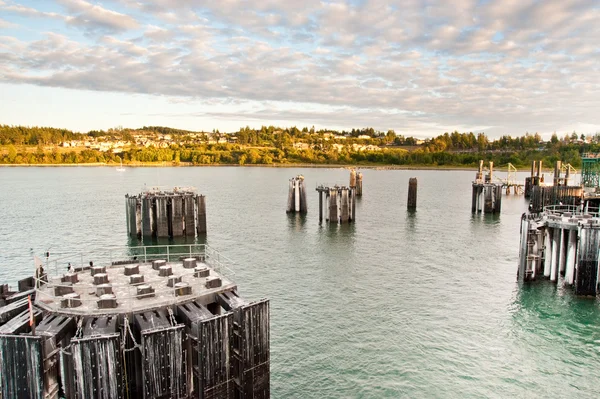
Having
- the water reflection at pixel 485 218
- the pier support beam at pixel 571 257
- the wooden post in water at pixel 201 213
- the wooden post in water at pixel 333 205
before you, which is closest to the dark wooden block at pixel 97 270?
the pier support beam at pixel 571 257

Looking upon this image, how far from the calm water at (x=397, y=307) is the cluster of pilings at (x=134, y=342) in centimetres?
576

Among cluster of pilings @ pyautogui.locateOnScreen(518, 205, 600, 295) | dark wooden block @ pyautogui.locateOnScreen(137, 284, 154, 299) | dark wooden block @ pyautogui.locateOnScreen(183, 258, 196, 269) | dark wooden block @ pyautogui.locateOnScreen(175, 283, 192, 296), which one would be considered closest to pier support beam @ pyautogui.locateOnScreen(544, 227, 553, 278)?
cluster of pilings @ pyautogui.locateOnScreen(518, 205, 600, 295)

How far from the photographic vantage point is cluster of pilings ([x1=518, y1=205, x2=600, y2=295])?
29094mm

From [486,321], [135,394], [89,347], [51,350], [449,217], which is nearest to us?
[89,347]

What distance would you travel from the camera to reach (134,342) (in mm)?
13516

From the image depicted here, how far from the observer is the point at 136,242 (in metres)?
48.2

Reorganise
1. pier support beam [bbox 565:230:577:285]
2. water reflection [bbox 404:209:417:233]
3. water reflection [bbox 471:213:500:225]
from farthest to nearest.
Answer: water reflection [bbox 471:213:500:225]
water reflection [bbox 404:209:417:233]
pier support beam [bbox 565:230:577:285]

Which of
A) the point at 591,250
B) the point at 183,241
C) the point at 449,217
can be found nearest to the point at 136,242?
the point at 183,241

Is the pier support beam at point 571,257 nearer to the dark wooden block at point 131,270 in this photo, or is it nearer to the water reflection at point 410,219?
the water reflection at point 410,219

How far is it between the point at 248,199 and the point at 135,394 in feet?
262

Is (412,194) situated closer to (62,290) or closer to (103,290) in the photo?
(103,290)

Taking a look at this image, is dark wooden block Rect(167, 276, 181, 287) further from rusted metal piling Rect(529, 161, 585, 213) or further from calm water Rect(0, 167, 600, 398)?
rusted metal piling Rect(529, 161, 585, 213)

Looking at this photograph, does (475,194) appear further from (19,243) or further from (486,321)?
(19,243)

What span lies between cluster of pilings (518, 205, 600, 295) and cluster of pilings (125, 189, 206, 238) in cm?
3322
